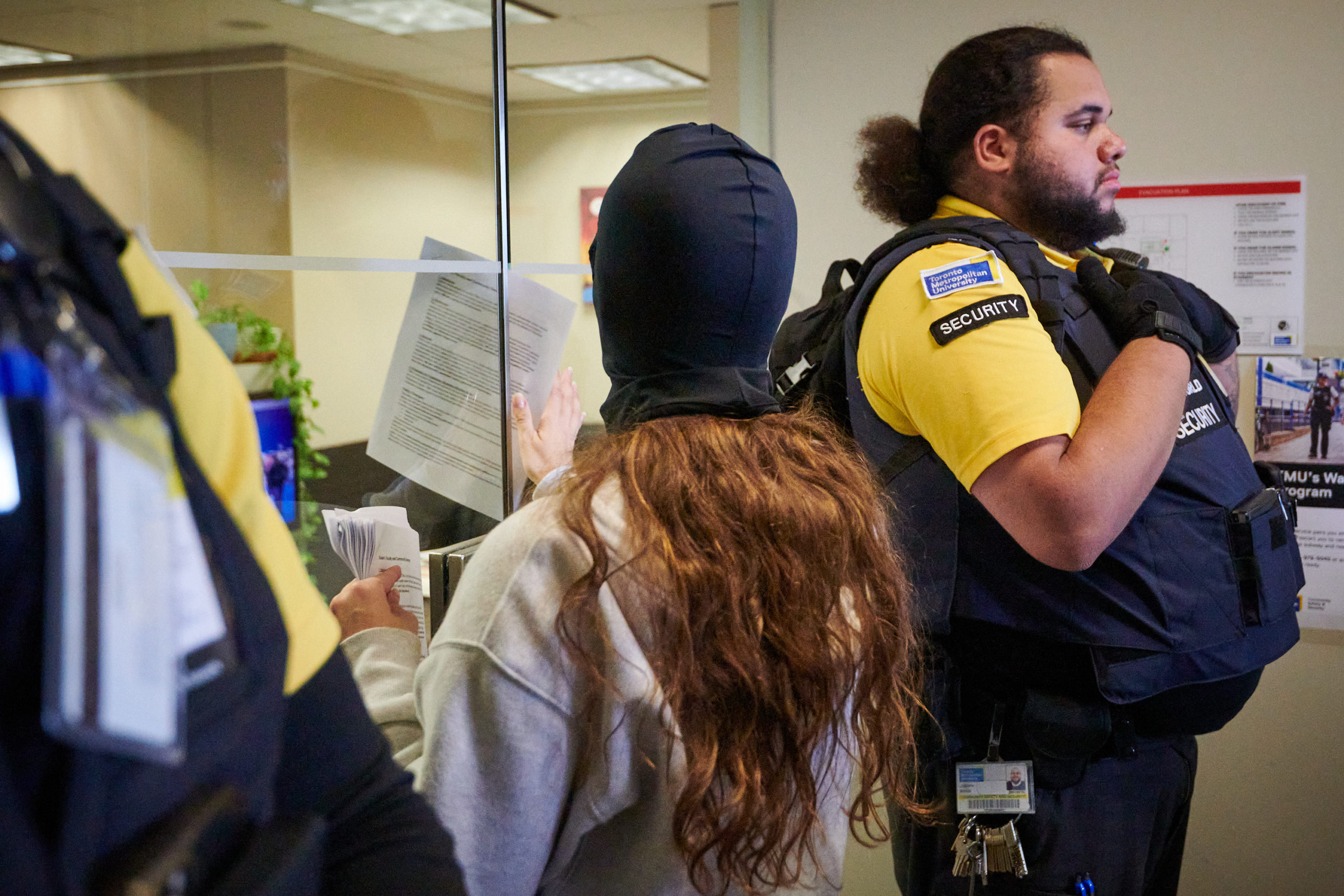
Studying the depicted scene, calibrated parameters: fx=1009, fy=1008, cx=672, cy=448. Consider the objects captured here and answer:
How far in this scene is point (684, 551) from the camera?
0.78 m

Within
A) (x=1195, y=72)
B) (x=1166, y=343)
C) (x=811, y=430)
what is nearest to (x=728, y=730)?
(x=811, y=430)

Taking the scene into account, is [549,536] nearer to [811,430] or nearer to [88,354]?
[811,430]

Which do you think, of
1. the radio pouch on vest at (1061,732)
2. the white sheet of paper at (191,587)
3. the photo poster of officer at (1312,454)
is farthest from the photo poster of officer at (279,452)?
the photo poster of officer at (1312,454)

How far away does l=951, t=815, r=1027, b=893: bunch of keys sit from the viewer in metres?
1.36

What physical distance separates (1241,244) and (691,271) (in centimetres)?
189

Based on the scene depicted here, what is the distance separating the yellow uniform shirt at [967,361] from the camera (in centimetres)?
119

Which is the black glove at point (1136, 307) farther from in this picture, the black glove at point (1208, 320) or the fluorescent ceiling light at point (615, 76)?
the fluorescent ceiling light at point (615, 76)

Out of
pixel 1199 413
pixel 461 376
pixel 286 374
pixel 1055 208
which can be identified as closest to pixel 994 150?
pixel 1055 208

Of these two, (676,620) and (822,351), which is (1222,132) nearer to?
(822,351)

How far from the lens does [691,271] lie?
2.78 ft

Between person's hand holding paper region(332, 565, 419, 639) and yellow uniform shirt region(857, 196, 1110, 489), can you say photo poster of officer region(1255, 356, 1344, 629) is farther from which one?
person's hand holding paper region(332, 565, 419, 639)

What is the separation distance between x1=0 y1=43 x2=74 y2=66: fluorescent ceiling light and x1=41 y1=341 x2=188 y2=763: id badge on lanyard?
18.7 inches

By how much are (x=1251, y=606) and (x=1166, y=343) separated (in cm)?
37

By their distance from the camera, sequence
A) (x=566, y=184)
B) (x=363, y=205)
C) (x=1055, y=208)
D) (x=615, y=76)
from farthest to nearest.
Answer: (x=615, y=76) → (x=566, y=184) → (x=1055, y=208) → (x=363, y=205)
